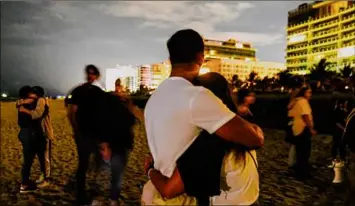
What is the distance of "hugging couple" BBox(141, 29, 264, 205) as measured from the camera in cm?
146

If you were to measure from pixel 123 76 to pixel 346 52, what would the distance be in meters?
124

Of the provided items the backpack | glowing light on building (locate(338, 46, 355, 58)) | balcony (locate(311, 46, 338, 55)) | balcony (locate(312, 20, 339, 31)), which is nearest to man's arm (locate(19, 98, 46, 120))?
the backpack

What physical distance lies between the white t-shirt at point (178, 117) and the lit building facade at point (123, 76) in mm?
2992

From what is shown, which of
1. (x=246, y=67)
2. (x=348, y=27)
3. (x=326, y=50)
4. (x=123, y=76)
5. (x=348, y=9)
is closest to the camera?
(x=123, y=76)

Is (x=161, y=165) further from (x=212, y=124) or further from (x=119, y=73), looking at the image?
(x=119, y=73)

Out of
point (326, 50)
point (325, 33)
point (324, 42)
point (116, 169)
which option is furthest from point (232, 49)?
point (116, 169)

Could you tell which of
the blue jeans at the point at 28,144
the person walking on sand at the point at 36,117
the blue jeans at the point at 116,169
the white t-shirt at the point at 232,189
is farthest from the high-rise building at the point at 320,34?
the white t-shirt at the point at 232,189

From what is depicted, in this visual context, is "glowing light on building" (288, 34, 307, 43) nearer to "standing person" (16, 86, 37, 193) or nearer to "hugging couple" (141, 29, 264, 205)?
"standing person" (16, 86, 37, 193)

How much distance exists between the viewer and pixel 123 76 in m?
5.01

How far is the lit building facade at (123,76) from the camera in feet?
15.5

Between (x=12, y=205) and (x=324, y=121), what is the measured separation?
511 inches

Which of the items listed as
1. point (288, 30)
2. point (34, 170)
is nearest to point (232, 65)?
point (288, 30)

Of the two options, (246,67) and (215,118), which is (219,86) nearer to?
(215,118)

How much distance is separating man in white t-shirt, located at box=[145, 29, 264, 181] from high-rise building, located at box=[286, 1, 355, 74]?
120 m
